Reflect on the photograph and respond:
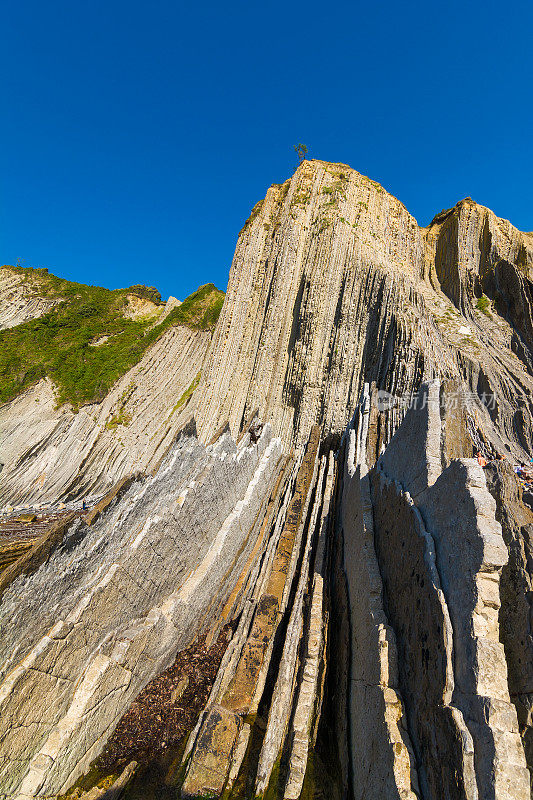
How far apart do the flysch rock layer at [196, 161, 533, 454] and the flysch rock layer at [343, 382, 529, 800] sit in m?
9.29

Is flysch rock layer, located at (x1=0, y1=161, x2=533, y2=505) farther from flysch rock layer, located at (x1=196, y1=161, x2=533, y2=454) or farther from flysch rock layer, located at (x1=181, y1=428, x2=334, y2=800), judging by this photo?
flysch rock layer, located at (x1=181, y1=428, x2=334, y2=800)

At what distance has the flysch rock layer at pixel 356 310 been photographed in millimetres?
13531

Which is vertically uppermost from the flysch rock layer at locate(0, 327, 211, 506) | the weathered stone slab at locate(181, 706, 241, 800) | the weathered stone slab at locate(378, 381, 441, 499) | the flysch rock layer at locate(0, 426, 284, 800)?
the flysch rock layer at locate(0, 327, 211, 506)

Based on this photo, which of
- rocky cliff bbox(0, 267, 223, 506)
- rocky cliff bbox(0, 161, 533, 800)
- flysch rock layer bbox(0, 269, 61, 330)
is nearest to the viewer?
rocky cliff bbox(0, 161, 533, 800)

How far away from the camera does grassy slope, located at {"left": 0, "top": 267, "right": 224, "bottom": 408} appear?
23359 millimetres

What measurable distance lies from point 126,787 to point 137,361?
2357 centimetres

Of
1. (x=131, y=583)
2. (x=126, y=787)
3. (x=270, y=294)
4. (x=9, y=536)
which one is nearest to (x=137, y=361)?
(x=270, y=294)

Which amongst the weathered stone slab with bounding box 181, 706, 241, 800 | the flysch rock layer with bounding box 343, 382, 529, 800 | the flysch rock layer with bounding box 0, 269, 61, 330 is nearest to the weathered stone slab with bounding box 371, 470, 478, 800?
the flysch rock layer with bounding box 343, 382, 529, 800

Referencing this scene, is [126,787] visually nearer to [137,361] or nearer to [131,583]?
[131,583]

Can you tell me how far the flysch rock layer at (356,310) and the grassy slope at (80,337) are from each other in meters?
8.56

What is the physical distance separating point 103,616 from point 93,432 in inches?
719

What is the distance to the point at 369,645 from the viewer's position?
414 centimetres

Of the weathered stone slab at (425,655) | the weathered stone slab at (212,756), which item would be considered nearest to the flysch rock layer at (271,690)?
the weathered stone slab at (212,756)

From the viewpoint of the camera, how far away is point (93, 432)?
68.4 ft
